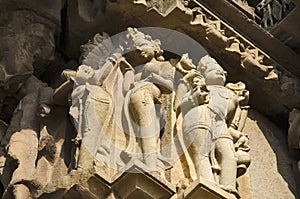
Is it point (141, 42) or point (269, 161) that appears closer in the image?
point (141, 42)

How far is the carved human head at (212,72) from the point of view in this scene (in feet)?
19.4

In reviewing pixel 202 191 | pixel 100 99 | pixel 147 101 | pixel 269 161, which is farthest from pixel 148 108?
pixel 269 161

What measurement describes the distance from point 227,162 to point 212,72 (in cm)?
55

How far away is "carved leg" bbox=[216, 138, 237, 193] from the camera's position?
17.9ft

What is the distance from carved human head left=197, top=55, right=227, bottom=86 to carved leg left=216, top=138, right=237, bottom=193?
1.15ft

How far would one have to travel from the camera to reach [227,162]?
5574 millimetres

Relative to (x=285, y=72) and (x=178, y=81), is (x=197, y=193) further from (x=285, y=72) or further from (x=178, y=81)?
(x=285, y=72)

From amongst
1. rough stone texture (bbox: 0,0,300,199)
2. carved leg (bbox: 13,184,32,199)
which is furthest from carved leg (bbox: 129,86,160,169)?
carved leg (bbox: 13,184,32,199)

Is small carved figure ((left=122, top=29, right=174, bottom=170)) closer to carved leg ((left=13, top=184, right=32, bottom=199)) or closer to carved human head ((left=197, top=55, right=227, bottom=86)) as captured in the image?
carved human head ((left=197, top=55, right=227, bottom=86))

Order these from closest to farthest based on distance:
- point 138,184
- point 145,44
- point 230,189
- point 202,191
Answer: point 138,184, point 202,191, point 230,189, point 145,44

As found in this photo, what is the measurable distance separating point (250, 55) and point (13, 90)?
4.10 feet

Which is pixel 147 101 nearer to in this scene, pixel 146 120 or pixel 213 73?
pixel 146 120

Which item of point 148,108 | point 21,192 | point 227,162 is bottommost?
point 21,192

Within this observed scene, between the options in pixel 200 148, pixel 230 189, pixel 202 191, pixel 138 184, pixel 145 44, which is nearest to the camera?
pixel 138 184
